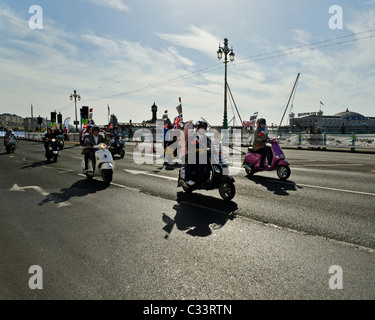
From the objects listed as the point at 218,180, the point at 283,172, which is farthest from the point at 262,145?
the point at 218,180

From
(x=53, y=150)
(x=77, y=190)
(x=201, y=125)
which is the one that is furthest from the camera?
(x=53, y=150)

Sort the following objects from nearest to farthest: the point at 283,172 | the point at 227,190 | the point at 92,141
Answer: the point at 227,190, the point at 283,172, the point at 92,141

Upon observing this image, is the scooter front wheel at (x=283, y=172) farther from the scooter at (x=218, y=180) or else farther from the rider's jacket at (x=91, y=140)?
the rider's jacket at (x=91, y=140)

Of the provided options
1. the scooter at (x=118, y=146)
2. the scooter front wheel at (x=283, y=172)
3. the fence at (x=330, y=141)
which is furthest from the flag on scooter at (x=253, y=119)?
the scooter front wheel at (x=283, y=172)

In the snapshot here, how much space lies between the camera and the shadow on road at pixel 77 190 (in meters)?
6.25

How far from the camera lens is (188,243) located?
3680mm

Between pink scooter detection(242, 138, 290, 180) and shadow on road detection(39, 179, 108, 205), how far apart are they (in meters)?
5.23

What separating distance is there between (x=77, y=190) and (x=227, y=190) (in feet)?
14.6

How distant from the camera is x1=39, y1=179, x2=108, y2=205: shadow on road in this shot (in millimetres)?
6246

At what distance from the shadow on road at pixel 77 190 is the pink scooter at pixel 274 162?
5.23 metres

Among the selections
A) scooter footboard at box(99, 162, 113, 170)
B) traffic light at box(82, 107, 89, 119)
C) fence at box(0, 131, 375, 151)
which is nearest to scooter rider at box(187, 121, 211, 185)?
scooter footboard at box(99, 162, 113, 170)

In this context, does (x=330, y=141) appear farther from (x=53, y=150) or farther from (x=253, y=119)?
(x=53, y=150)

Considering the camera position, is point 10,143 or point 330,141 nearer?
point 10,143

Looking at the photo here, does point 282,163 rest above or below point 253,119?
below
